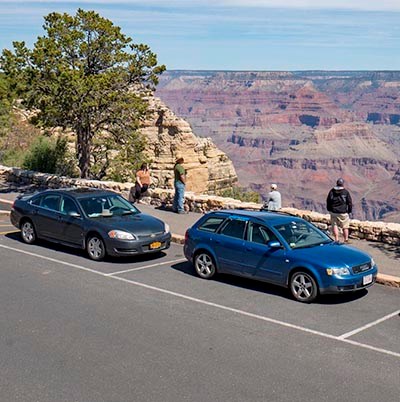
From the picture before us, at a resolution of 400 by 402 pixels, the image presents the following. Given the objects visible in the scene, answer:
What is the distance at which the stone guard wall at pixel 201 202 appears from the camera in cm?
1455

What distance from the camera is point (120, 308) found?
10.2 metres

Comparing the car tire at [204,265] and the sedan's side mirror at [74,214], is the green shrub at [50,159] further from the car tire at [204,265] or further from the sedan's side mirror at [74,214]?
the car tire at [204,265]

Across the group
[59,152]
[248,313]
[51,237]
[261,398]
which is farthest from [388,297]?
[59,152]

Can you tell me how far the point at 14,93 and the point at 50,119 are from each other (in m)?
1.67

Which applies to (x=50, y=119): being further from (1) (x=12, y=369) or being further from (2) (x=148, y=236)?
(1) (x=12, y=369)

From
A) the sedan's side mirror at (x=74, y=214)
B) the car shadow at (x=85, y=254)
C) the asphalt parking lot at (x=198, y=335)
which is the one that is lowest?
the asphalt parking lot at (x=198, y=335)

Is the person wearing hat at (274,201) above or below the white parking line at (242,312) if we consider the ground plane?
above

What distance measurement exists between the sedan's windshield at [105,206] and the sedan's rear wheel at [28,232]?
1.54 metres

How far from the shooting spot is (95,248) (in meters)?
13.4

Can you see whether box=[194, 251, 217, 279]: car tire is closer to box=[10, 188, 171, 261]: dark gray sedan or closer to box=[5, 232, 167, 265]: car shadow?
box=[10, 188, 171, 261]: dark gray sedan

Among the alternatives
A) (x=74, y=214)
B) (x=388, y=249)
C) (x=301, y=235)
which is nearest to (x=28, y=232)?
(x=74, y=214)

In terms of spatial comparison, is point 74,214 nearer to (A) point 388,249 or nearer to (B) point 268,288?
(B) point 268,288

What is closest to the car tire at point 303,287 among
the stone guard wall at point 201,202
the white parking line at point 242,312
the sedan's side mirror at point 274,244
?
the sedan's side mirror at point 274,244

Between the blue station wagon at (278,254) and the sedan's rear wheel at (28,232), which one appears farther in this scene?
the sedan's rear wheel at (28,232)
